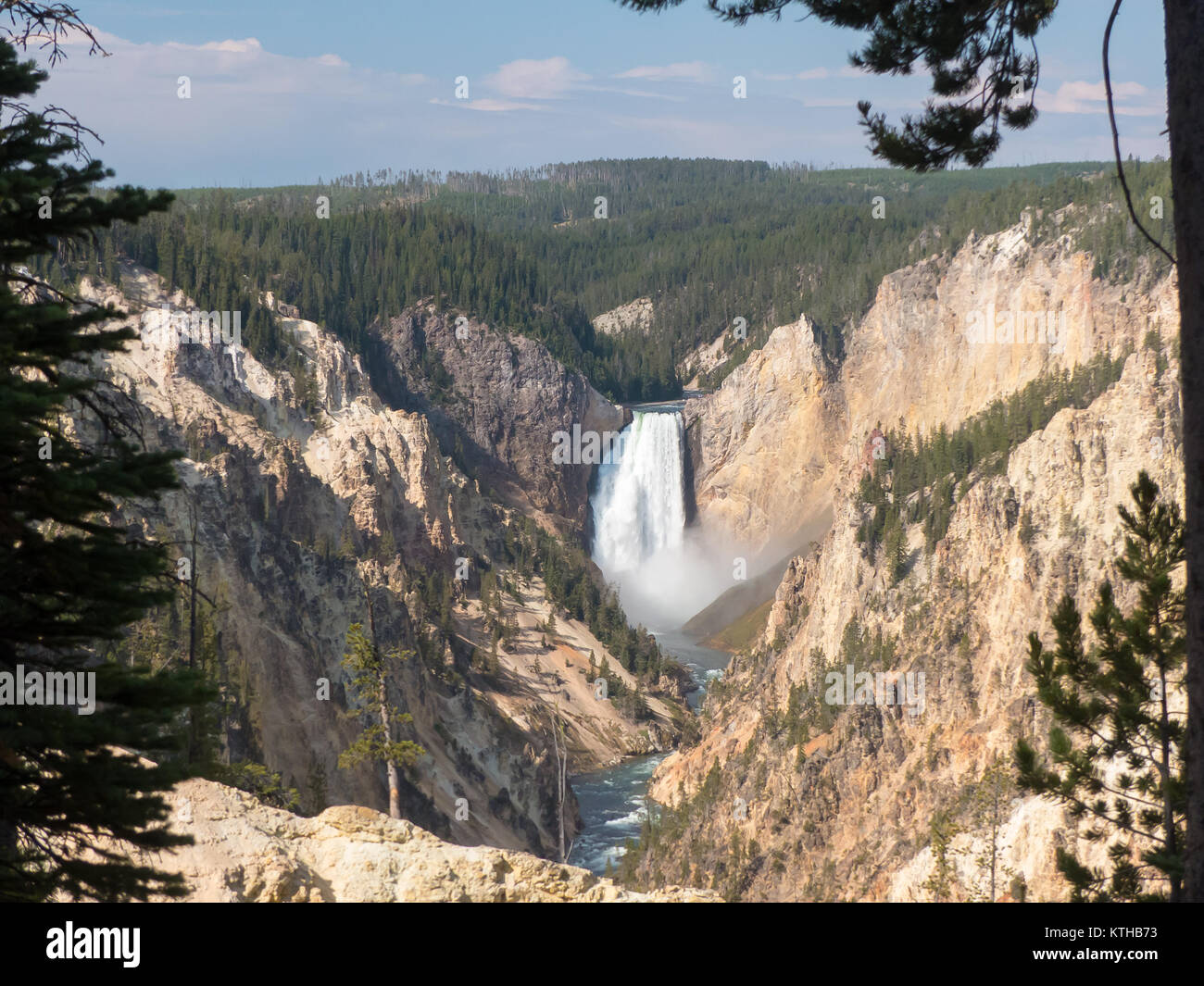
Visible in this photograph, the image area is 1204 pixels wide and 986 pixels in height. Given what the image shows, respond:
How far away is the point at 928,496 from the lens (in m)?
77.1

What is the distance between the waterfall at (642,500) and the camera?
442 ft

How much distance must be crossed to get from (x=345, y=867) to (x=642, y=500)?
12044 centimetres

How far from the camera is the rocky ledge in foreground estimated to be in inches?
588

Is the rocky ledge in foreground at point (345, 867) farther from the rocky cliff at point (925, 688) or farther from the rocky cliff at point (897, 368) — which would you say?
the rocky cliff at point (897, 368)

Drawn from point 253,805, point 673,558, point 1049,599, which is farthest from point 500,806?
point 673,558

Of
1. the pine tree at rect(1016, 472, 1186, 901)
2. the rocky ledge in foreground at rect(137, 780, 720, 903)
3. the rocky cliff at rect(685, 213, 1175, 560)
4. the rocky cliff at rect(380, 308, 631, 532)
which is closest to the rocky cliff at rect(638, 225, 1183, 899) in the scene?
the pine tree at rect(1016, 472, 1186, 901)

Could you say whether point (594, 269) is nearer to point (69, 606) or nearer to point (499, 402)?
point (499, 402)

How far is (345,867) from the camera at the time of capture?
15492mm

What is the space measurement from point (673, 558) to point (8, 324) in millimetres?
124655

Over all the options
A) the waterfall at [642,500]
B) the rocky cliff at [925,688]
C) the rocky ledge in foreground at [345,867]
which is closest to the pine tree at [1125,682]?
the rocky ledge in foreground at [345,867]

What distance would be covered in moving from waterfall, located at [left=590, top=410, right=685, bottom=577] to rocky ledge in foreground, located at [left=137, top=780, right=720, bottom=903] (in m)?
118

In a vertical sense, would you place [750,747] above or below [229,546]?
below

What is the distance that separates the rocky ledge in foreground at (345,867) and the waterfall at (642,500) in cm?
11790

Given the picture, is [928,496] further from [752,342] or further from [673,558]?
[752,342]
